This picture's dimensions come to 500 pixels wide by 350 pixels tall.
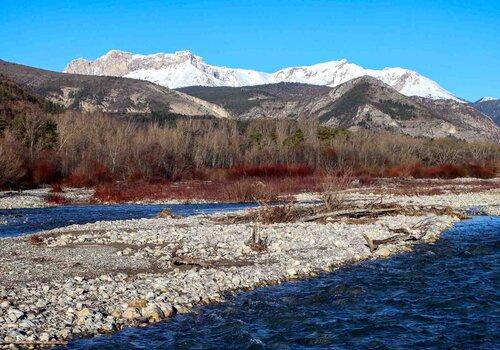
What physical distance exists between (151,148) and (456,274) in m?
69.1

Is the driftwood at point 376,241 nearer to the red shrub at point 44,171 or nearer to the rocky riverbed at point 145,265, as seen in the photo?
the rocky riverbed at point 145,265

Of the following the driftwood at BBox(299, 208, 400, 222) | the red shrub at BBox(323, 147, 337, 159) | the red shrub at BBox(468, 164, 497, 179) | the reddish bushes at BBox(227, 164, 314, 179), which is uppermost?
the red shrub at BBox(323, 147, 337, 159)

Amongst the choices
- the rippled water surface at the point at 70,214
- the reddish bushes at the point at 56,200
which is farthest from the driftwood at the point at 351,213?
the reddish bushes at the point at 56,200

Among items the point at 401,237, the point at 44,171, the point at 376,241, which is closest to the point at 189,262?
the point at 376,241

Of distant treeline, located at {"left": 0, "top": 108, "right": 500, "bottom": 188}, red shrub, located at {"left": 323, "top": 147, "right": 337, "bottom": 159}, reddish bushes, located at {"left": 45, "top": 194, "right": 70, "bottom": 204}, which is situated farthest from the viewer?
red shrub, located at {"left": 323, "top": 147, "right": 337, "bottom": 159}

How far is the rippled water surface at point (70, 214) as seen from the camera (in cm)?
2630

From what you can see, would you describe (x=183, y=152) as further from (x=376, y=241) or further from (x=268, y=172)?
(x=376, y=241)

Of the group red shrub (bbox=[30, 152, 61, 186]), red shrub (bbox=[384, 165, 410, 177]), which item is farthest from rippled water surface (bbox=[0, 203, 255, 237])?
red shrub (bbox=[384, 165, 410, 177])

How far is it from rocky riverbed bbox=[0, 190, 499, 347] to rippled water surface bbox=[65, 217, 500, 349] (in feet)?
2.16

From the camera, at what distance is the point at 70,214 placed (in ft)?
107

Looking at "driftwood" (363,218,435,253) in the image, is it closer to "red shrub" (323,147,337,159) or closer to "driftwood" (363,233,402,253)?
"driftwood" (363,233,402,253)

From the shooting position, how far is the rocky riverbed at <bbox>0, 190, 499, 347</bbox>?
1062cm

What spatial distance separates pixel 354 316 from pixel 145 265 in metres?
6.49

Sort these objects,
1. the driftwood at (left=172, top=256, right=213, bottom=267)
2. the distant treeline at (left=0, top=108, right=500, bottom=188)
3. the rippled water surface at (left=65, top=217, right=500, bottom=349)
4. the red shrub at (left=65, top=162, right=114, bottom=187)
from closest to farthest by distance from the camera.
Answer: the rippled water surface at (left=65, top=217, right=500, bottom=349) → the driftwood at (left=172, top=256, right=213, bottom=267) → the red shrub at (left=65, top=162, right=114, bottom=187) → the distant treeline at (left=0, top=108, right=500, bottom=188)
